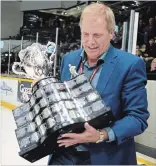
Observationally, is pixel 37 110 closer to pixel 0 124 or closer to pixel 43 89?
pixel 43 89

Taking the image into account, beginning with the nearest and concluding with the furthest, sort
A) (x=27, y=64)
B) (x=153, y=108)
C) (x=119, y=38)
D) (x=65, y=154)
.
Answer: (x=65, y=154) → (x=27, y=64) → (x=153, y=108) → (x=119, y=38)

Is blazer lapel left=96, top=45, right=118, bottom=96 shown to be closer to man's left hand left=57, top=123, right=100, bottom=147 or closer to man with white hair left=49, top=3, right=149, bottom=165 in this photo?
man with white hair left=49, top=3, right=149, bottom=165

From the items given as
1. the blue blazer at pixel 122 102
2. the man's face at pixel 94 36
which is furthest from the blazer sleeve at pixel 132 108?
the man's face at pixel 94 36

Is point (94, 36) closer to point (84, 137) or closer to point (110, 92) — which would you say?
point (110, 92)

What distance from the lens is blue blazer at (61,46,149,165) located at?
922 millimetres

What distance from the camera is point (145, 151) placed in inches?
118

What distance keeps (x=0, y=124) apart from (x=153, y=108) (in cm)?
267

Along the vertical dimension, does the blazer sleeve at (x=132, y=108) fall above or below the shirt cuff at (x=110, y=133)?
A: above

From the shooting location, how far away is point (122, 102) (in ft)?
3.16

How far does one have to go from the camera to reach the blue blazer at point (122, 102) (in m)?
0.92

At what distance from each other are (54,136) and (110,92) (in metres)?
0.22

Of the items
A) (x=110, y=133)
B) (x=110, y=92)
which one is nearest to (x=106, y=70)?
(x=110, y=92)

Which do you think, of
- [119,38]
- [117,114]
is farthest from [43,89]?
[119,38]

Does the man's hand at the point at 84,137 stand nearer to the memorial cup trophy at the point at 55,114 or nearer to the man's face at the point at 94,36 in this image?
the memorial cup trophy at the point at 55,114
